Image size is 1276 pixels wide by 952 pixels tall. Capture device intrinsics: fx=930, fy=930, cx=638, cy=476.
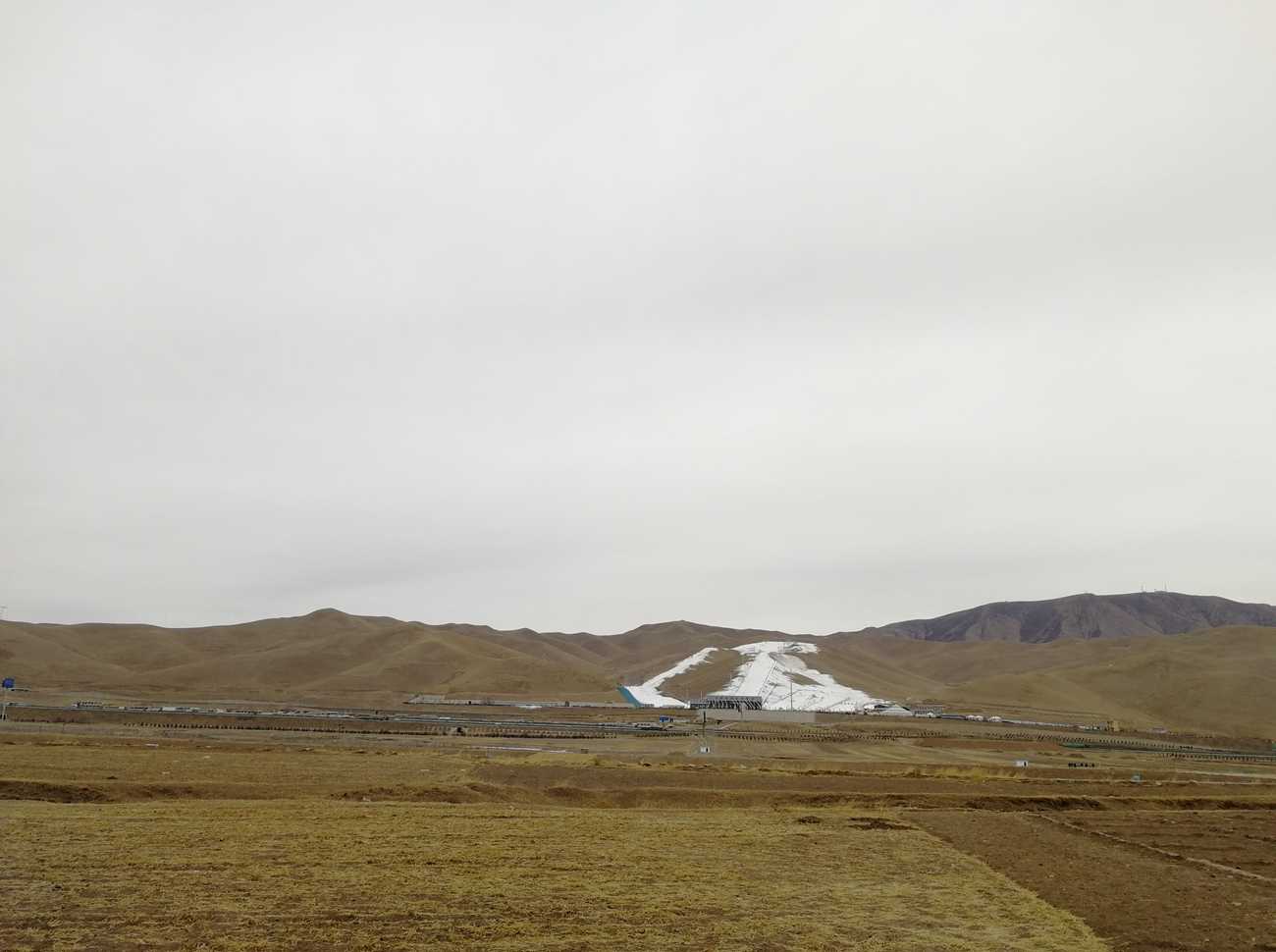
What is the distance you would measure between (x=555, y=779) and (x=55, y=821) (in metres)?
21.9

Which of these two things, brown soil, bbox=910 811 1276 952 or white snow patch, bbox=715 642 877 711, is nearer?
brown soil, bbox=910 811 1276 952

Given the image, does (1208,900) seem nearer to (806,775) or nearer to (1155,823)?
(1155,823)

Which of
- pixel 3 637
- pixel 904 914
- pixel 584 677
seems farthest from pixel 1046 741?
pixel 3 637

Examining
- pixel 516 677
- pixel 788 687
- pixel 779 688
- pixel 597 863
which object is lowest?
pixel 779 688

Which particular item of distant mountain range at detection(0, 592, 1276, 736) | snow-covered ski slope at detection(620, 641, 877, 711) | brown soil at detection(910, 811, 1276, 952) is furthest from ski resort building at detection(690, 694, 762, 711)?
brown soil at detection(910, 811, 1276, 952)

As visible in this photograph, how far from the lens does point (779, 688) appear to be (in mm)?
158625

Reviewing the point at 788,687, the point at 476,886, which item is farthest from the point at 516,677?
the point at 476,886

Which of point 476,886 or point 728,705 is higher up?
point 476,886

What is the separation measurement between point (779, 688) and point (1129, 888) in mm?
138900

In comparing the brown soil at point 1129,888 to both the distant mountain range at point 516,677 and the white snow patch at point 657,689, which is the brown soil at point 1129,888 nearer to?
the distant mountain range at point 516,677

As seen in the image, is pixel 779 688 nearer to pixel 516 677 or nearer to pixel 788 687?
pixel 788 687

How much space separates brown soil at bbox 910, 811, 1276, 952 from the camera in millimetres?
18750

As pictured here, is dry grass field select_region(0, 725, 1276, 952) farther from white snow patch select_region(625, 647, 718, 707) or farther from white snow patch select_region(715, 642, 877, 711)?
white snow patch select_region(715, 642, 877, 711)

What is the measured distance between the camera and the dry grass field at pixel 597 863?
1731cm
